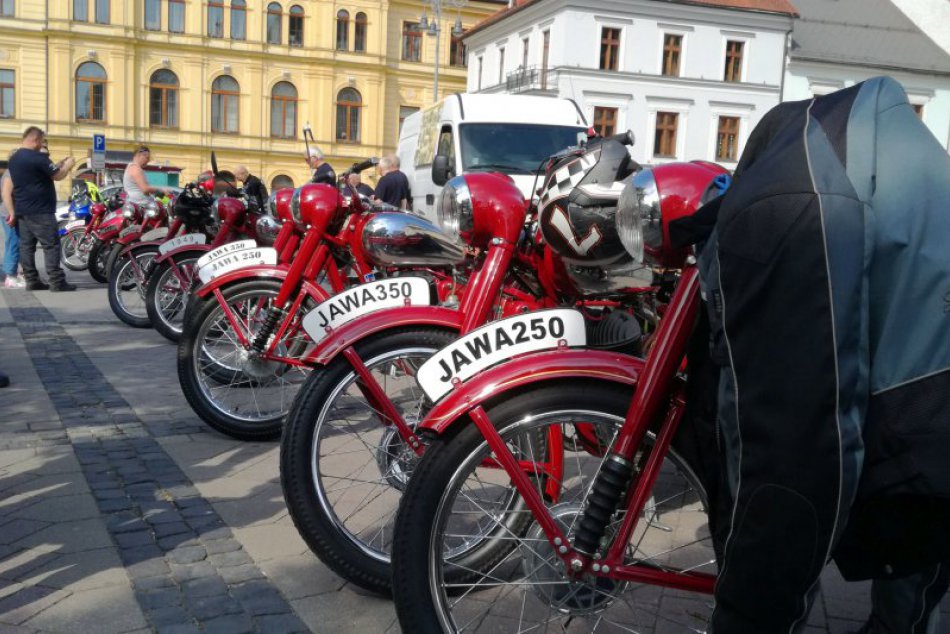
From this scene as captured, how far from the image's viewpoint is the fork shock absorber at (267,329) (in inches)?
191

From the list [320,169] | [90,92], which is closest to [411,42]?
[90,92]

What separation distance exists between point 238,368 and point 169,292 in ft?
10.9

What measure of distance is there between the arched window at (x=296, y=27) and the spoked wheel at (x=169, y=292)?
46.3 meters

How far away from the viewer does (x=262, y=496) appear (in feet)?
13.4

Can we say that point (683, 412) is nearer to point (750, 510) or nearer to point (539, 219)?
point (750, 510)

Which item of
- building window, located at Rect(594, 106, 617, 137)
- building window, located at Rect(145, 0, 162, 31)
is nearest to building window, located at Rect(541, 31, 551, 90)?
building window, located at Rect(594, 106, 617, 137)

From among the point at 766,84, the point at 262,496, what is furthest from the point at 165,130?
the point at 262,496

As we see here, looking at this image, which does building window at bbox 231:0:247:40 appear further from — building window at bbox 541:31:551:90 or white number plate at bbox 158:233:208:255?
white number plate at bbox 158:233:208:255

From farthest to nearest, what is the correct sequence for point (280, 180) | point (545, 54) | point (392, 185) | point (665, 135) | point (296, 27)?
point (280, 180) → point (296, 27) → point (665, 135) → point (545, 54) → point (392, 185)

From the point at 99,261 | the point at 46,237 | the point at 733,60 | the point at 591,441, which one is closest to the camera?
the point at 591,441

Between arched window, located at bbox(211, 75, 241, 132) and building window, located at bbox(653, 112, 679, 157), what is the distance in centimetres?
2184

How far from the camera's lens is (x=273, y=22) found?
5116 cm

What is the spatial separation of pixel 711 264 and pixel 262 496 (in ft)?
8.97

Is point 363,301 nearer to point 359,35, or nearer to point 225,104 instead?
point 225,104
